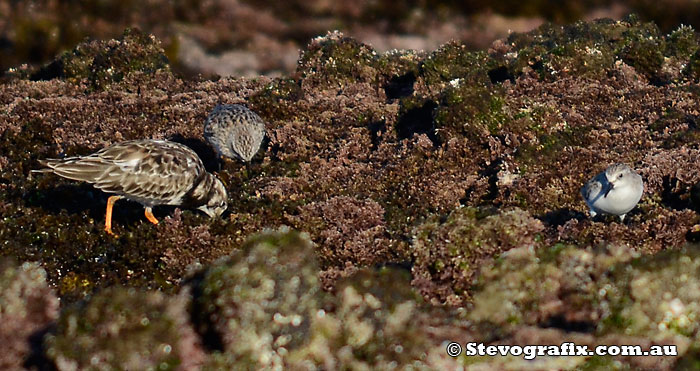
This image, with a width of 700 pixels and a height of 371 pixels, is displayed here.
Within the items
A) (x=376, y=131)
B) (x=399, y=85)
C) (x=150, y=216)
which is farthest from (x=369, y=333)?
(x=399, y=85)

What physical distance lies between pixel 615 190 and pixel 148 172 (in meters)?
7.02

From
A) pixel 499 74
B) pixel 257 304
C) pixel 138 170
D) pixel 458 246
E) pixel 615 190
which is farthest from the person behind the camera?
pixel 499 74

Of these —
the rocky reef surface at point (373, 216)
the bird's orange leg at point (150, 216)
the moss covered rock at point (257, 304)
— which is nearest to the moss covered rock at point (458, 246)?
the rocky reef surface at point (373, 216)

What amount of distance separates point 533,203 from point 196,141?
7.39 meters

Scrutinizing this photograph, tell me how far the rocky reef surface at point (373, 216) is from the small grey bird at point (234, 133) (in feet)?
1.77

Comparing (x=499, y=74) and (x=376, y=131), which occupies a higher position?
(x=499, y=74)

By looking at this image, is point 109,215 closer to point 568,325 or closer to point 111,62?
point 568,325

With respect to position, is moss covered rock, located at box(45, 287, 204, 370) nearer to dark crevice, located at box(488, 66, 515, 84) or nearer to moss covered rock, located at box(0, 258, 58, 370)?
moss covered rock, located at box(0, 258, 58, 370)

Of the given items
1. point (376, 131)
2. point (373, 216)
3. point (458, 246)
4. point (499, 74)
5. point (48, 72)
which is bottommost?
point (458, 246)

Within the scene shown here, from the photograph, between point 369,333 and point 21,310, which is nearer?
point 369,333

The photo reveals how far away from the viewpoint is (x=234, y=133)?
13.5 metres

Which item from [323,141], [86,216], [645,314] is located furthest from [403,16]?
[645,314]

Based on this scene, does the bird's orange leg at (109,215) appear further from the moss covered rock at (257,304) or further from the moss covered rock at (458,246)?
the moss covered rock at (257,304)

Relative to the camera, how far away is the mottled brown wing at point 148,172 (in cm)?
1091
